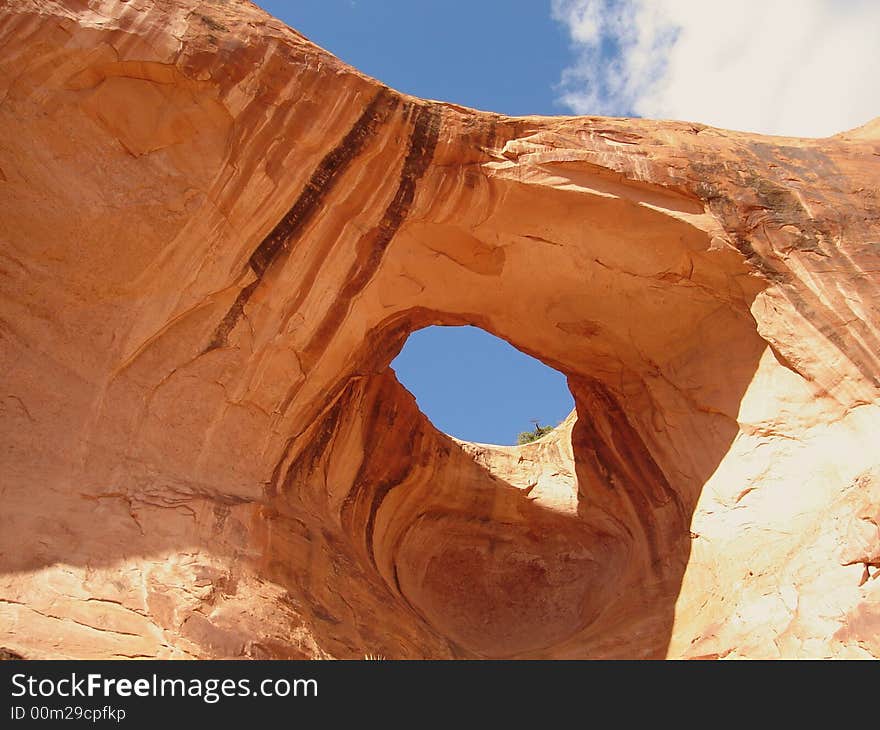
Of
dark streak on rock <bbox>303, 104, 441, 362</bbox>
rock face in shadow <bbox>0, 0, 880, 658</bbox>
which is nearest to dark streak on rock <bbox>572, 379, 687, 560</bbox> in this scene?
rock face in shadow <bbox>0, 0, 880, 658</bbox>

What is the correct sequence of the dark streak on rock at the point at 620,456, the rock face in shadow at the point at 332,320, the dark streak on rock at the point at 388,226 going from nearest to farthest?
the rock face in shadow at the point at 332,320, the dark streak on rock at the point at 388,226, the dark streak on rock at the point at 620,456

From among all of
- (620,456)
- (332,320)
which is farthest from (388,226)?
(620,456)

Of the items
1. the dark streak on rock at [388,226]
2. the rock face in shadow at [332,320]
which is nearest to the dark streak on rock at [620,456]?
the rock face in shadow at [332,320]

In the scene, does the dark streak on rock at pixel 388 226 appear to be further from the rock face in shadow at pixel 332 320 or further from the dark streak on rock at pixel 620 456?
the dark streak on rock at pixel 620 456

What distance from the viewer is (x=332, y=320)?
809 centimetres

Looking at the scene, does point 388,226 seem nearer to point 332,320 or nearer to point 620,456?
point 332,320

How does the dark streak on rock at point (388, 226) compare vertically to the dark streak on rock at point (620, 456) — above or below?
above

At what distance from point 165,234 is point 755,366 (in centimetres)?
537

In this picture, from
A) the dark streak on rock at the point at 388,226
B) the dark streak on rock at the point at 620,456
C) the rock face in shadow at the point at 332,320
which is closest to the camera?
the rock face in shadow at the point at 332,320

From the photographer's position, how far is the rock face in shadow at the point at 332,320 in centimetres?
644

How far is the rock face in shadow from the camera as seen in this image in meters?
6.44

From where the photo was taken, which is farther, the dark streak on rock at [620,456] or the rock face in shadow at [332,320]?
the dark streak on rock at [620,456]

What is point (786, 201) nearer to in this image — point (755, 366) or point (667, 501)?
point (755, 366)
